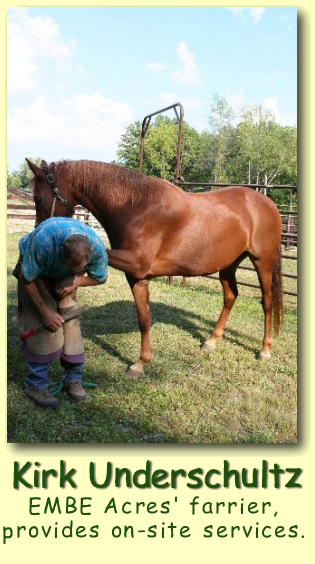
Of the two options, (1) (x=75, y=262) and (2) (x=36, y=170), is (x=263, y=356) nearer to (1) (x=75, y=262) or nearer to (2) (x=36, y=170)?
(1) (x=75, y=262)

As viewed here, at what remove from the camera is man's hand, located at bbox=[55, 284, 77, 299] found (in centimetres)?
317

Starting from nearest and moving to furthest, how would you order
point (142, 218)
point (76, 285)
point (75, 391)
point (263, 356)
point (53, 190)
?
point (76, 285) → point (75, 391) → point (142, 218) → point (53, 190) → point (263, 356)

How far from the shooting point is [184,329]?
561 centimetres

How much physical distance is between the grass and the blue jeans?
147mm

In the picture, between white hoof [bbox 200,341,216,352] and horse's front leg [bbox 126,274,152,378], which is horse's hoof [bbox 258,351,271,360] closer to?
white hoof [bbox 200,341,216,352]

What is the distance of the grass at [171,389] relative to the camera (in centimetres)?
306

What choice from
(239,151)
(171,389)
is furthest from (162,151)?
(171,389)

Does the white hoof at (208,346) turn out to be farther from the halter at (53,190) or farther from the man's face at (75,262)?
the man's face at (75,262)

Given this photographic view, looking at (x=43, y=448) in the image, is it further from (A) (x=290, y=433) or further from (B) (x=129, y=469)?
(A) (x=290, y=433)

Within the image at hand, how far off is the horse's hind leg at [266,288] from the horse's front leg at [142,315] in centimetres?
135

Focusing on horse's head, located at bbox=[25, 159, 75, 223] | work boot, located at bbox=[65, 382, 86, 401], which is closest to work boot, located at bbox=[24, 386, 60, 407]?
work boot, located at bbox=[65, 382, 86, 401]

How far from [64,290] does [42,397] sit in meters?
0.81

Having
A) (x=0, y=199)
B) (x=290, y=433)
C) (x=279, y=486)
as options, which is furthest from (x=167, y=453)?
(x=0, y=199)

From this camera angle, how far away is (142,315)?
4.12 meters
